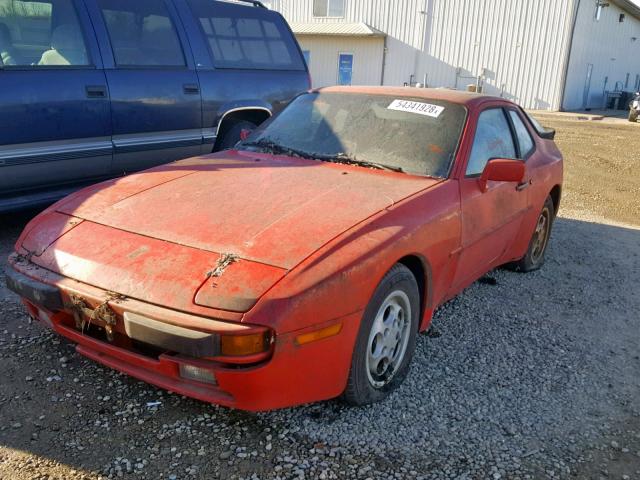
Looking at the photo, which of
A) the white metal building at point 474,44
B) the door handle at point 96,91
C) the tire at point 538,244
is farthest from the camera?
the white metal building at point 474,44

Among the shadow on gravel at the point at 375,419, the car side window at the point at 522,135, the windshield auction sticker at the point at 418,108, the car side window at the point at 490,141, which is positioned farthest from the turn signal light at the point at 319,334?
the car side window at the point at 522,135

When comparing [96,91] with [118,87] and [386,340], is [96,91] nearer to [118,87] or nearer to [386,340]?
[118,87]

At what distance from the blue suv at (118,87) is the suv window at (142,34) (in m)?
0.01

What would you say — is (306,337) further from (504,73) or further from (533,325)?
(504,73)

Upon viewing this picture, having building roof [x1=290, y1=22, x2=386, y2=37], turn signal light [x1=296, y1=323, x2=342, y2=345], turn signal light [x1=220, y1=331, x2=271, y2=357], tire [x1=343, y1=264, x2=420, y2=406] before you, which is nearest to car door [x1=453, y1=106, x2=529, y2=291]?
tire [x1=343, y1=264, x2=420, y2=406]

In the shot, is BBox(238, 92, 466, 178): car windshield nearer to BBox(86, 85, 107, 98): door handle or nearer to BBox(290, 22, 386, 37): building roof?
BBox(86, 85, 107, 98): door handle

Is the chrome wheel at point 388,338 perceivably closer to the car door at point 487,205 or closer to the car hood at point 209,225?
the car hood at point 209,225

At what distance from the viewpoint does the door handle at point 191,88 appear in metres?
5.53

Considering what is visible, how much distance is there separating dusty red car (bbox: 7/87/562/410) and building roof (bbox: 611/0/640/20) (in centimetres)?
2646

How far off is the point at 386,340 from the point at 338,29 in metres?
24.2

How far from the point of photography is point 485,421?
278cm

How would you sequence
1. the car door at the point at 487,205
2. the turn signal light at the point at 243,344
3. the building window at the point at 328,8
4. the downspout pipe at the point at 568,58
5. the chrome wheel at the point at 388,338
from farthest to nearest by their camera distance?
the building window at the point at 328,8 < the downspout pipe at the point at 568,58 < the car door at the point at 487,205 < the chrome wheel at the point at 388,338 < the turn signal light at the point at 243,344

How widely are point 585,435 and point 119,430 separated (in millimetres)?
2131

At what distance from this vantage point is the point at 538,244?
5.04 metres
